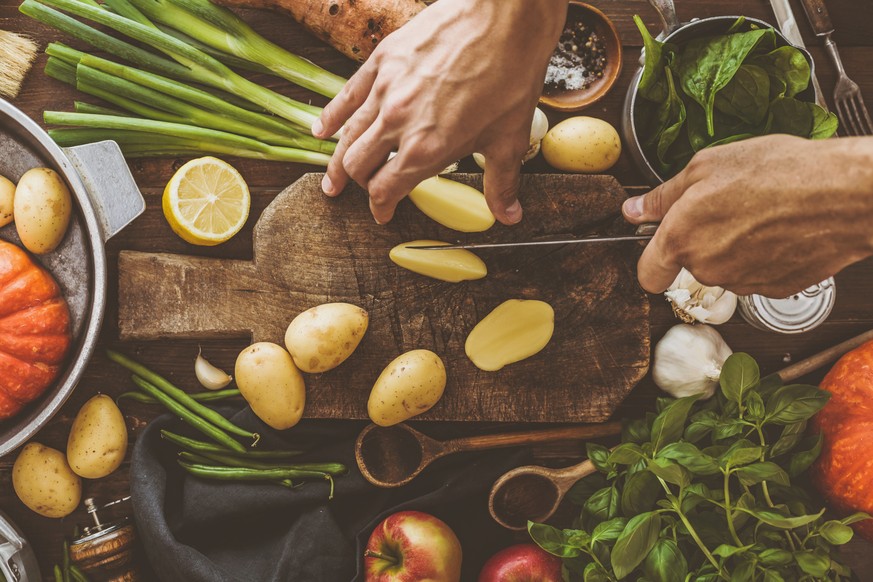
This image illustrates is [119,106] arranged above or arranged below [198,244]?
above

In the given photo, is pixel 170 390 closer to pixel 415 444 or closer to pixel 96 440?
pixel 96 440

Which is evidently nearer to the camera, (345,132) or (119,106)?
(345,132)

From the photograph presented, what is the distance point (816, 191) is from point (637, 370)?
0.67 metres

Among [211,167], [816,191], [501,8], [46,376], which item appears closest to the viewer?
[816,191]

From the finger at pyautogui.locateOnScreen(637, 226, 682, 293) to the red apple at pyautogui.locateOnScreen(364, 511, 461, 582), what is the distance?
2.46 feet

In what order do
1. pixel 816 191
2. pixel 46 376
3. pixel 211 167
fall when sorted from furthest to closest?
1. pixel 211 167
2. pixel 46 376
3. pixel 816 191

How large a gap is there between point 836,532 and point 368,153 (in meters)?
1.17

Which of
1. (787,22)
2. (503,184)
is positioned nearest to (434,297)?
(503,184)

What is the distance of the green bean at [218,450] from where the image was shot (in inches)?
59.4

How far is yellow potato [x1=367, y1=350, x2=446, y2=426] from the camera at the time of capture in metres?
1.40

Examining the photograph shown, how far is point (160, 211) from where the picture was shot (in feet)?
5.29

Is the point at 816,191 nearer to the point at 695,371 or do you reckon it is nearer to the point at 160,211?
the point at 695,371

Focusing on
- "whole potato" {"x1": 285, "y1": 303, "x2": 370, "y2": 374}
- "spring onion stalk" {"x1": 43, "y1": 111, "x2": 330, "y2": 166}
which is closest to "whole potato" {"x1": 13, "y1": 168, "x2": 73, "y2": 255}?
"spring onion stalk" {"x1": 43, "y1": 111, "x2": 330, "y2": 166}

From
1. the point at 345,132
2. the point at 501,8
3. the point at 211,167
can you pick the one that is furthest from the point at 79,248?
the point at 501,8
